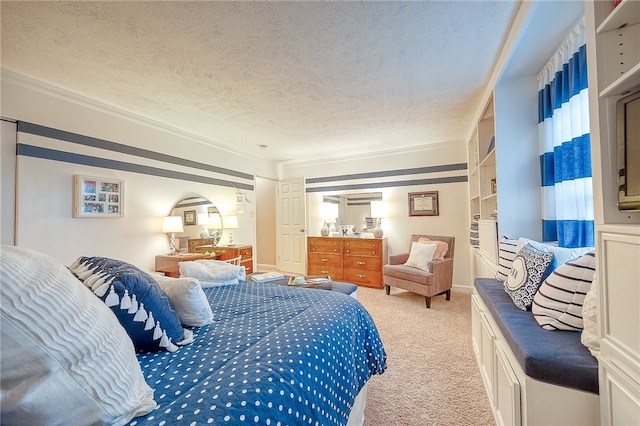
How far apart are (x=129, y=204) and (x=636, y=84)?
158 inches

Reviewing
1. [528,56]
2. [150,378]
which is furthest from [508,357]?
[528,56]

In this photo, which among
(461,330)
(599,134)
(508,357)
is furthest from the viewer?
(461,330)

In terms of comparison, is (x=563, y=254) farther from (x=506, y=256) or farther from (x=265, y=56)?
(x=265, y=56)

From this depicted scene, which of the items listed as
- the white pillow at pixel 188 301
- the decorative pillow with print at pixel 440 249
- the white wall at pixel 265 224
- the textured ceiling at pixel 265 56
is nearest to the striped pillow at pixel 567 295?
the textured ceiling at pixel 265 56

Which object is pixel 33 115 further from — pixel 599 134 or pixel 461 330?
pixel 461 330

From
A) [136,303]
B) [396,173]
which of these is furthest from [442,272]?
[136,303]

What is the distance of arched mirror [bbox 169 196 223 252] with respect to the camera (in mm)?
3663

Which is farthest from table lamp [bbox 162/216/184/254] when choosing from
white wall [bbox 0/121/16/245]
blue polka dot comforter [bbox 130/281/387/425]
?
blue polka dot comforter [bbox 130/281/387/425]

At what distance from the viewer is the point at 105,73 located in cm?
224

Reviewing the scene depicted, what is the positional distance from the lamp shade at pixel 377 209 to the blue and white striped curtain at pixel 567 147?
2.73 meters

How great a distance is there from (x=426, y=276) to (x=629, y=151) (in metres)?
2.65

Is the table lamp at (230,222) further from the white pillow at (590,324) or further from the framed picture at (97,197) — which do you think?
the white pillow at (590,324)

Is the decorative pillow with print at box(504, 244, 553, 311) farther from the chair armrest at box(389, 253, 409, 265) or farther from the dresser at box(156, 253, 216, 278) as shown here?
the dresser at box(156, 253, 216, 278)

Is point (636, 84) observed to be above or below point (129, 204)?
above
